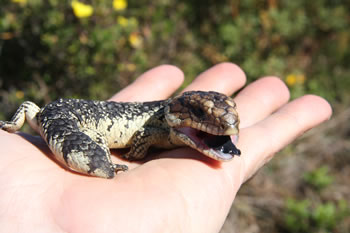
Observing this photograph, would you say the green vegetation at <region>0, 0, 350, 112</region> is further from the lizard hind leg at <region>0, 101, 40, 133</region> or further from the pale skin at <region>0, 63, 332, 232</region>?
the pale skin at <region>0, 63, 332, 232</region>

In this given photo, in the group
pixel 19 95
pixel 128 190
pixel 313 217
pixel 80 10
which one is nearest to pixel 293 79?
pixel 313 217

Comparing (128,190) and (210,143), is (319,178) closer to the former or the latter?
(210,143)

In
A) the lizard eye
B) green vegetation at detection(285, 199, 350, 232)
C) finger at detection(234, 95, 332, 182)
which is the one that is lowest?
green vegetation at detection(285, 199, 350, 232)

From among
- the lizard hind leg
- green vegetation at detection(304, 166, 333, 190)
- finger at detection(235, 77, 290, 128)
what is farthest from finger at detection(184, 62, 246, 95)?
the lizard hind leg

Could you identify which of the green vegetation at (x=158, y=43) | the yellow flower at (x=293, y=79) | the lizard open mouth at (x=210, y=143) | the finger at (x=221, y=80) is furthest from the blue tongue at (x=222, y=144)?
the yellow flower at (x=293, y=79)

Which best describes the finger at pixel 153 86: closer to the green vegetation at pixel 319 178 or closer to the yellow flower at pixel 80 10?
the yellow flower at pixel 80 10

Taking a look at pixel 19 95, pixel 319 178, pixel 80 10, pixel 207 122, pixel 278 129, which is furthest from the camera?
pixel 319 178
